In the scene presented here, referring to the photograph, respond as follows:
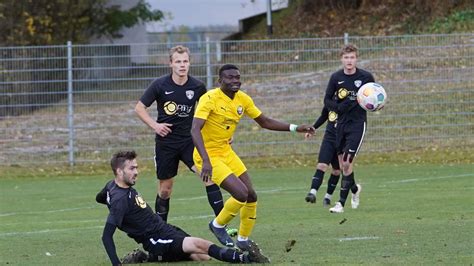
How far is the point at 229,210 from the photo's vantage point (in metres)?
10.4

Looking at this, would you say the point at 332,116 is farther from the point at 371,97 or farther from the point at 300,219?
the point at 300,219

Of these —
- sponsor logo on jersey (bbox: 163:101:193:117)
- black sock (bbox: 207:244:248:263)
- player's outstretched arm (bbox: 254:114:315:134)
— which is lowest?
black sock (bbox: 207:244:248:263)

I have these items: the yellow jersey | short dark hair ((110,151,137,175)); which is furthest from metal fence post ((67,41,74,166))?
short dark hair ((110,151,137,175))

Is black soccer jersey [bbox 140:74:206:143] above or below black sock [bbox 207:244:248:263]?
above

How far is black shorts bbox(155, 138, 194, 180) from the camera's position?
12.4 m

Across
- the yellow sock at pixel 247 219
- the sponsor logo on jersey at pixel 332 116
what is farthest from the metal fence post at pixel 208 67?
the yellow sock at pixel 247 219

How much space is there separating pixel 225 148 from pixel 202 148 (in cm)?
63

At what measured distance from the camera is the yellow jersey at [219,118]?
10703 mm

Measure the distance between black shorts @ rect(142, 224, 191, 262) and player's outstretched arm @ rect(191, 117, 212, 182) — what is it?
0.63m

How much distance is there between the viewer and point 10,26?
88.2 ft

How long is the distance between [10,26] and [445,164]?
11491mm

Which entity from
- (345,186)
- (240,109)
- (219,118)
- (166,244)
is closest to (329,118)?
(345,186)

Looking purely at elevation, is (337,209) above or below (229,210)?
below

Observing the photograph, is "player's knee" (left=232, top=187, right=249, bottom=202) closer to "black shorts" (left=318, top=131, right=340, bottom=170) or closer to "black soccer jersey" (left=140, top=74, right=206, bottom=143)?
"black soccer jersey" (left=140, top=74, right=206, bottom=143)
